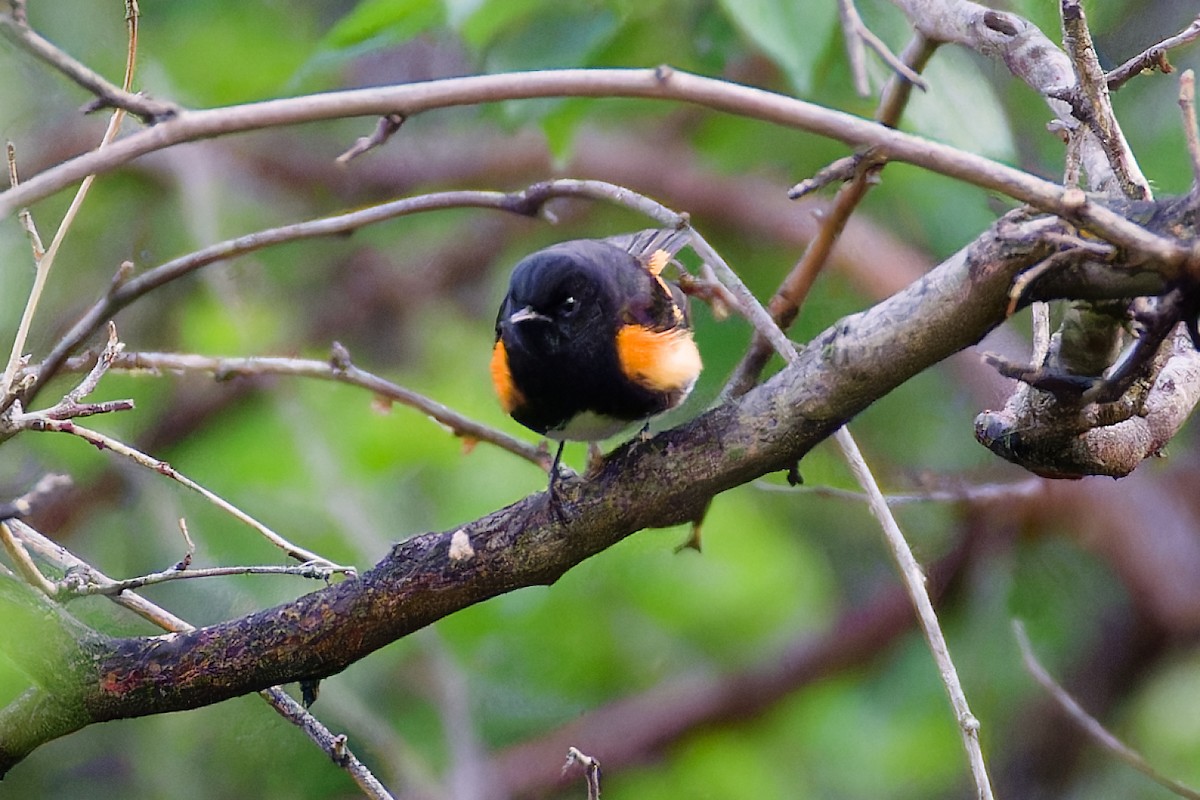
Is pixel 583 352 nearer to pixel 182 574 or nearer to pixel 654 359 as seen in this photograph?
pixel 654 359

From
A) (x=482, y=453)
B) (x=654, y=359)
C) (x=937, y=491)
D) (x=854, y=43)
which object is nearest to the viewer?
(x=854, y=43)

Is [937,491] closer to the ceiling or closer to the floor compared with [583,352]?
closer to the floor

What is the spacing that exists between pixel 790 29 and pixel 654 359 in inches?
29.3

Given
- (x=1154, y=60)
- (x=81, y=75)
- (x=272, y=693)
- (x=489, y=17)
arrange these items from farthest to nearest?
(x=489, y=17) < (x=272, y=693) < (x=1154, y=60) < (x=81, y=75)

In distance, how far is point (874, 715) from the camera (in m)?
4.85

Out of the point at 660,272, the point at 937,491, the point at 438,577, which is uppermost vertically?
the point at 660,272

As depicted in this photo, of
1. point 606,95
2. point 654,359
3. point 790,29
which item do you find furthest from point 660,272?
point 606,95

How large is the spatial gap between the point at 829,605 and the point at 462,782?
2.26 meters

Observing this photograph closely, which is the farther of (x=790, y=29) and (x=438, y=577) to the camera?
(x=790, y=29)

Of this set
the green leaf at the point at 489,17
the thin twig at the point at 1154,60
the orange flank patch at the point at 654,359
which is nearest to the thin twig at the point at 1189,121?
the thin twig at the point at 1154,60

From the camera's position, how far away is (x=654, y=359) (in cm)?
245

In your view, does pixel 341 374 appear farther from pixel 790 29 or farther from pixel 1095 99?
pixel 1095 99

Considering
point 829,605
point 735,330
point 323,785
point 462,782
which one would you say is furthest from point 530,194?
point 829,605

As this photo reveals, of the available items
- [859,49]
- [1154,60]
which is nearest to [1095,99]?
[1154,60]
